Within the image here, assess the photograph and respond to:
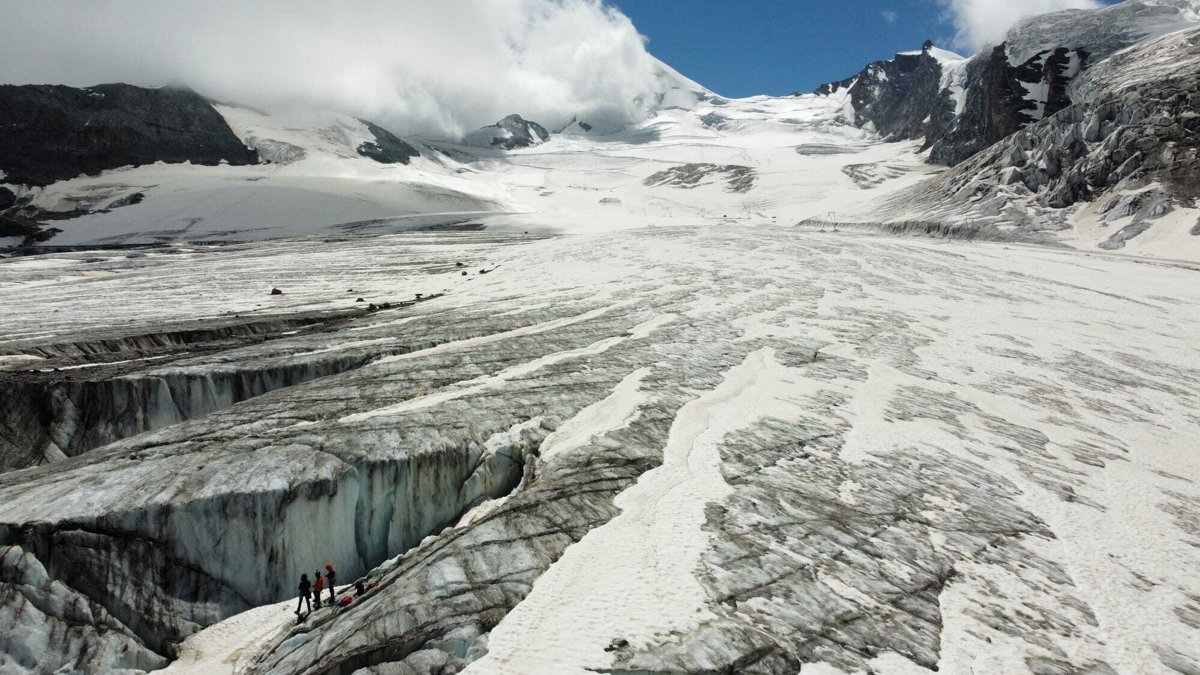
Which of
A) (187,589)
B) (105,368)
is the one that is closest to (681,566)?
(187,589)

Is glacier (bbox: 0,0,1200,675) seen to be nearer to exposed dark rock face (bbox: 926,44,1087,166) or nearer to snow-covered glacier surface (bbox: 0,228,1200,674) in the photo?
snow-covered glacier surface (bbox: 0,228,1200,674)

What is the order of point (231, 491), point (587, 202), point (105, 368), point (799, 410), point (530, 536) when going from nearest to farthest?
point (530, 536)
point (231, 491)
point (799, 410)
point (105, 368)
point (587, 202)

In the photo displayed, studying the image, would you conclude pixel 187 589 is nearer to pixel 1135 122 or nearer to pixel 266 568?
pixel 266 568

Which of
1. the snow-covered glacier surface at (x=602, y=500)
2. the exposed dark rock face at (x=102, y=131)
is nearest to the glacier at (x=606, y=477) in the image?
the snow-covered glacier surface at (x=602, y=500)

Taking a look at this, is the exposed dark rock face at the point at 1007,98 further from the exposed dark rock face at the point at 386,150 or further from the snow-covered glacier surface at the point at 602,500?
the exposed dark rock face at the point at 386,150

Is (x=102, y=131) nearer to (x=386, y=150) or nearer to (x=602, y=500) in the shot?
(x=386, y=150)

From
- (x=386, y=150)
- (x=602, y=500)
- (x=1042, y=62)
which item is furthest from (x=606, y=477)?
(x=386, y=150)
